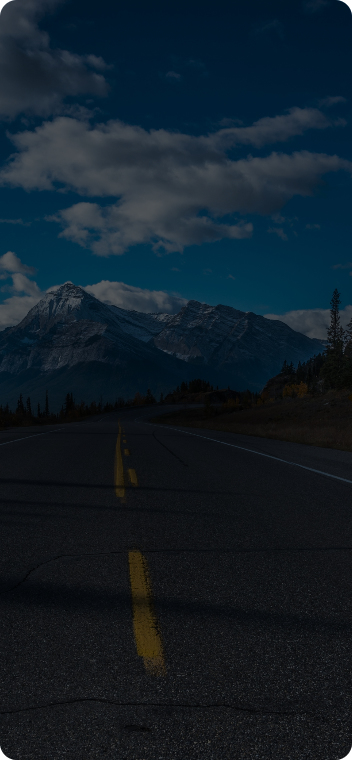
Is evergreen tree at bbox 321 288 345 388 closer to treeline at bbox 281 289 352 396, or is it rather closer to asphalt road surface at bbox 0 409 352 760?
treeline at bbox 281 289 352 396

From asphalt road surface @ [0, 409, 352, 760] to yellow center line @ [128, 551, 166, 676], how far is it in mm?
11

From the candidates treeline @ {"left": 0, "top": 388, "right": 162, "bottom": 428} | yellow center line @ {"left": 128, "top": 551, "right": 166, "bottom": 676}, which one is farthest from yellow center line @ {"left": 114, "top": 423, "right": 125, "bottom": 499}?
treeline @ {"left": 0, "top": 388, "right": 162, "bottom": 428}

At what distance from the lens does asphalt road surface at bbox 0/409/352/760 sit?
2.22 m

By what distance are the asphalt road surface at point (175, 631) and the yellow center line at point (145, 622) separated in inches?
0.4

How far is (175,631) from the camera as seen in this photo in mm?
3055

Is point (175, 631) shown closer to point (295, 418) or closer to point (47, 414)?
point (295, 418)

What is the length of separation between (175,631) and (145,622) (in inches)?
8.4

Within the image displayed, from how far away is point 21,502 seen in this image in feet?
22.9

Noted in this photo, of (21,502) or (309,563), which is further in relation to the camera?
(21,502)

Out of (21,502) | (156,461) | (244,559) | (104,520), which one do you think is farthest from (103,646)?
(156,461)

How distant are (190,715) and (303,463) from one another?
10.1 metres

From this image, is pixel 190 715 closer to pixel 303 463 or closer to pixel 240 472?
pixel 240 472

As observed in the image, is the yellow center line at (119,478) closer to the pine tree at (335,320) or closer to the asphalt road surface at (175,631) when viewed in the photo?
the asphalt road surface at (175,631)

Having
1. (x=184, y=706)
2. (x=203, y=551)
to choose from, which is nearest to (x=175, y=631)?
(x=184, y=706)
